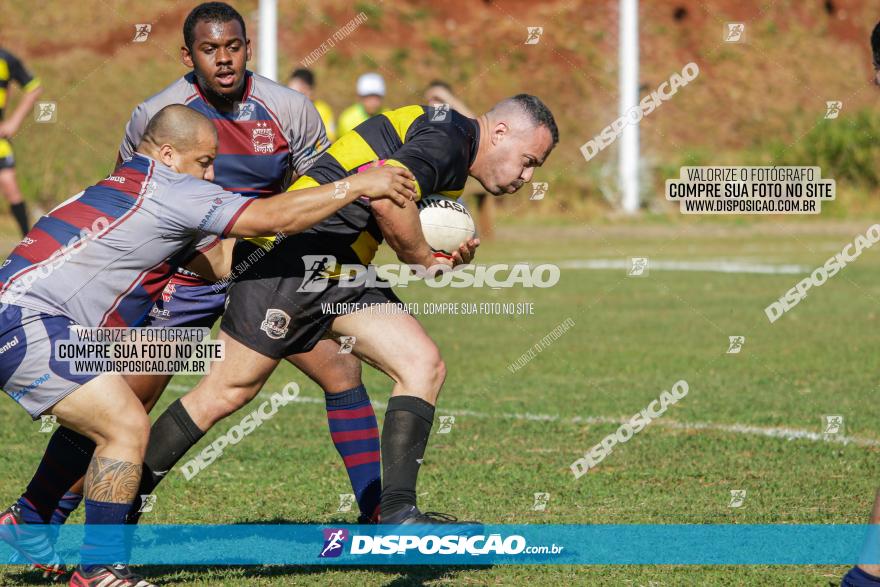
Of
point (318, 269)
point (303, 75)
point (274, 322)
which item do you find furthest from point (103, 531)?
point (303, 75)

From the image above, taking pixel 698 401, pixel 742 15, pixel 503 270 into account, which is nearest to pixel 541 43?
pixel 742 15

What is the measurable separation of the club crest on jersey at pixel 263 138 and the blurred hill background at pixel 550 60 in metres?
25.1

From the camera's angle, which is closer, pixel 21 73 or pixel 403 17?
pixel 21 73

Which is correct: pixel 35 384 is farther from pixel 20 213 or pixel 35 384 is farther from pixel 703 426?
pixel 20 213

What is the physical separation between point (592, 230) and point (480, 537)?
21.8m

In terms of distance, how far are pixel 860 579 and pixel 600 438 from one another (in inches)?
161

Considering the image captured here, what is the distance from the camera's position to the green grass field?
21.3 feet

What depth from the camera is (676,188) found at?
26766 millimetres

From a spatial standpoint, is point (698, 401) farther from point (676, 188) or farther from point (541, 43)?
point (541, 43)

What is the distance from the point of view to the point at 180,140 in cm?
528

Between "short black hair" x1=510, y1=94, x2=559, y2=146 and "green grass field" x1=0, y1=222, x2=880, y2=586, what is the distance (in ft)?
6.41

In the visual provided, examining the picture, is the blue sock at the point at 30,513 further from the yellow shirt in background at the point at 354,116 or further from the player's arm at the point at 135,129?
the yellow shirt in background at the point at 354,116

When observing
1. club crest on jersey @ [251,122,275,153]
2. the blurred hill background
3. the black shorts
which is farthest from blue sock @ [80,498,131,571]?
the blurred hill background

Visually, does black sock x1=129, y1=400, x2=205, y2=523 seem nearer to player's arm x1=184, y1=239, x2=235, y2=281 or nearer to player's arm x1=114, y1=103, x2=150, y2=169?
player's arm x1=184, y1=239, x2=235, y2=281
